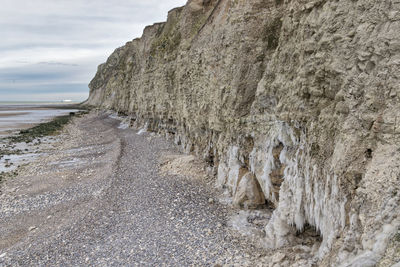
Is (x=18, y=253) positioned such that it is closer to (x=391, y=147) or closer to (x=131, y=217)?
Result: (x=131, y=217)

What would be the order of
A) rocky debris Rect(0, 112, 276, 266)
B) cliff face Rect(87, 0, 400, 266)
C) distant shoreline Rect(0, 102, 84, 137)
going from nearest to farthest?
1. cliff face Rect(87, 0, 400, 266)
2. rocky debris Rect(0, 112, 276, 266)
3. distant shoreline Rect(0, 102, 84, 137)

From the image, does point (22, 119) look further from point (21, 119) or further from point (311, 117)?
point (311, 117)

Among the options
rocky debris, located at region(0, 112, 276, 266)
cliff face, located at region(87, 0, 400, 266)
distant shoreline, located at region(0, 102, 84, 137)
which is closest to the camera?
cliff face, located at region(87, 0, 400, 266)

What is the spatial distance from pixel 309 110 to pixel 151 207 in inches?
324

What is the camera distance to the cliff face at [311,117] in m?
5.50

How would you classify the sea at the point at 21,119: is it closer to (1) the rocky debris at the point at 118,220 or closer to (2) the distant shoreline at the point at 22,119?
(2) the distant shoreline at the point at 22,119

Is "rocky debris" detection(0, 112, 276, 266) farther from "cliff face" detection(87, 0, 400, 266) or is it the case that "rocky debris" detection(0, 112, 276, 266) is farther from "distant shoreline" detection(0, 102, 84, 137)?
"distant shoreline" detection(0, 102, 84, 137)

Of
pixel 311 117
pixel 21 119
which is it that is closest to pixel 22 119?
pixel 21 119

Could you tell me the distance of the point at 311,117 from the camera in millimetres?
8438

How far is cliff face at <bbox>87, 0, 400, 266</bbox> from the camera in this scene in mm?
5504

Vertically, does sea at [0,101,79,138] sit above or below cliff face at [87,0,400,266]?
below

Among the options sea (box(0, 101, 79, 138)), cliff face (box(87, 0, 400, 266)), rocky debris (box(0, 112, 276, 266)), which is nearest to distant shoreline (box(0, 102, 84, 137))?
sea (box(0, 101, 79, 138))

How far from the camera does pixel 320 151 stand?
7691mm

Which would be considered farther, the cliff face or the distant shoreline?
the distant shoreline
